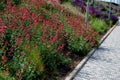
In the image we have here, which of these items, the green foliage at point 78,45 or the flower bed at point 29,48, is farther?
the green foliage at point 78,45

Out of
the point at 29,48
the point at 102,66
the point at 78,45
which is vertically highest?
the point at 29,48

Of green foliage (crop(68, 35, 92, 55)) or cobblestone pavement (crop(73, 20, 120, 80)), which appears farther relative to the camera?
green foliage (crop(68, 35, 92, 55))

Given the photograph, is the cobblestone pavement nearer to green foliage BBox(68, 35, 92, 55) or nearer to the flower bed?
green foliage BBox(68, 35, 92, 55)

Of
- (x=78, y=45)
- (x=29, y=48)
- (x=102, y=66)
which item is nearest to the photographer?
(x=29, y=48)

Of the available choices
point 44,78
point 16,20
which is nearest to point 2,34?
point 44,78

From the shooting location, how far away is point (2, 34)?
27.8 ft

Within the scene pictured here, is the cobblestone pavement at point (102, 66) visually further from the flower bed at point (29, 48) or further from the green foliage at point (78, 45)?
the flower bed at point (29, 48)

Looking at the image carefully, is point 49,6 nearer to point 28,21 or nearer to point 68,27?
point 68,27

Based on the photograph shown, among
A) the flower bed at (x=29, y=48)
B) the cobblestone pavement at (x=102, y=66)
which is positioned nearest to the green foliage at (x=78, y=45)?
the flower bed at (x=29, y=48)

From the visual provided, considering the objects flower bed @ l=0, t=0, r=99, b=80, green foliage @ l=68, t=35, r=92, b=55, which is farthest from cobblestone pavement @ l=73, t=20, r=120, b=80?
flower bed @ l=0, t=0, r=99, b=80

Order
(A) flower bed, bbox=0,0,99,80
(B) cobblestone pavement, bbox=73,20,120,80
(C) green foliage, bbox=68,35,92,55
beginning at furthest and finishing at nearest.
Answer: (C) green foliage, bbox=68,35,92,55
(B) cobblestone pavement, bbox=73,20,120,80
(A) flower bed, bbox=0,0,99,80

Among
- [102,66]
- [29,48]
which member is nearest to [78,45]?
[102,66]

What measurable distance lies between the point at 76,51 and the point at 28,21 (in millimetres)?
2643

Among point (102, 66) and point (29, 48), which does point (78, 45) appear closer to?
point (102, 66)
